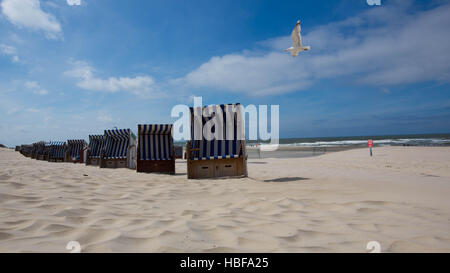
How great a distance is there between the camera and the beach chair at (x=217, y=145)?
24.4 ft

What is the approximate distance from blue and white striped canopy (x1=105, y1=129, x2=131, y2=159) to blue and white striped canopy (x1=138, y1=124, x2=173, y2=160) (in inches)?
97.1

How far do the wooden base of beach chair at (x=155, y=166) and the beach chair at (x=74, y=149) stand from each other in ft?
35.4

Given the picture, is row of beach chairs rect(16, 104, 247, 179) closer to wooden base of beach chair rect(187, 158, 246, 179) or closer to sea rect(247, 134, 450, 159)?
wooden base of beach chair rect(187, 158, 246, 179)

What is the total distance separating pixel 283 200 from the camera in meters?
4.11

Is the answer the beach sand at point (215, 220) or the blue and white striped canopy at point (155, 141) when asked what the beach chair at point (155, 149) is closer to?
the blue and white striped canopy at point (155, 141)

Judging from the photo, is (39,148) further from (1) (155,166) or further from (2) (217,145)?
(2) (217,145)

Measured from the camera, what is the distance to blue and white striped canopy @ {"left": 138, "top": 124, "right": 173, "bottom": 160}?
9.57m

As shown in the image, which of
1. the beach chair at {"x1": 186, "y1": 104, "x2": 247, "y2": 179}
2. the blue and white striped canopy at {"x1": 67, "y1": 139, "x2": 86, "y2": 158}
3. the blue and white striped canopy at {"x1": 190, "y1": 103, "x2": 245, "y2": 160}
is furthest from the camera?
the blue and white striped canopy at {"x1": 67, "y1": 139, "x2": 86, "y2": 158}

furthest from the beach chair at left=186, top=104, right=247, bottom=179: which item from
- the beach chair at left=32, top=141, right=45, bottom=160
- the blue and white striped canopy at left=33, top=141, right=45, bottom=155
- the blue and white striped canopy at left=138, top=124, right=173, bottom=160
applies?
the blue and white striped canopy at left=33, top=141, right=45, bottom=155

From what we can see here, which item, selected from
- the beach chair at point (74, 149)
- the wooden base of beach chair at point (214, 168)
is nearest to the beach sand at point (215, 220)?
the wooden base of beach chair at point (214, 168)

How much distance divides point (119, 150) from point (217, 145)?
6.86 meters

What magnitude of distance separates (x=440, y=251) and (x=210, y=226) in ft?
6.85
